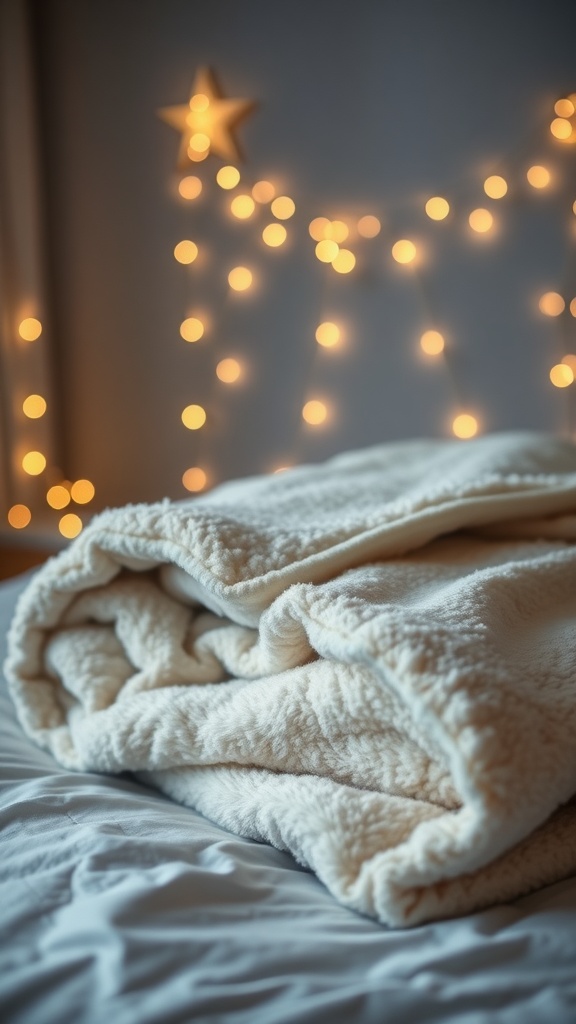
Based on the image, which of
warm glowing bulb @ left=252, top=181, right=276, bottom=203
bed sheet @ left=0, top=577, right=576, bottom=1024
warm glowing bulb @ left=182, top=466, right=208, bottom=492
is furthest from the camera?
warm glowing bulb @ left=182, top=466, right=208, bottom=492

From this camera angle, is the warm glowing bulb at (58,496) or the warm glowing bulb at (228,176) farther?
the warm glowing bulb at (58,496)

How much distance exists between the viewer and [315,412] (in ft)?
7.22

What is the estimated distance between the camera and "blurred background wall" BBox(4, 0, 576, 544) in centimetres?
191

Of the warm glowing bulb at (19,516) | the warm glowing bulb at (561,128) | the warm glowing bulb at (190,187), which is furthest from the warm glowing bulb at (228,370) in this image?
the warm glowing bulb at (561,128)

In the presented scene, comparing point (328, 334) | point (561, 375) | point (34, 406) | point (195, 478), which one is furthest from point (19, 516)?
point (561, 375)

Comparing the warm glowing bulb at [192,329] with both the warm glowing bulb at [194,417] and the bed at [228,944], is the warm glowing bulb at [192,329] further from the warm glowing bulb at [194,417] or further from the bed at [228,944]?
the bed at [228,944]

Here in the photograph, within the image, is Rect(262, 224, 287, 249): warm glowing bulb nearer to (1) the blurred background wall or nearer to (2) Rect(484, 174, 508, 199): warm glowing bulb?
(1) the blurred background wall

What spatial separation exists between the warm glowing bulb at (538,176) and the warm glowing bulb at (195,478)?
105 centimetres

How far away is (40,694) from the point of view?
0.87 metres

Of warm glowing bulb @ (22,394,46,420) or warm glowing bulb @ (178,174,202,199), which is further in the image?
warm glowing bulb @ (22,394,46,420)

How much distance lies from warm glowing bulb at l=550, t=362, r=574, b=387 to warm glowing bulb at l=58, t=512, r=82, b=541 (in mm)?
1170

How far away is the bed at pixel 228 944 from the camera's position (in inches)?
18.5

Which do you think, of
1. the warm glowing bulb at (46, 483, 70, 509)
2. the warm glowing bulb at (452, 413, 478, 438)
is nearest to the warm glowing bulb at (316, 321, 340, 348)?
the warm glowing bulb at (452, 413, 478, 438)

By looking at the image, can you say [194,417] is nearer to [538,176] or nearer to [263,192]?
[263,192]
